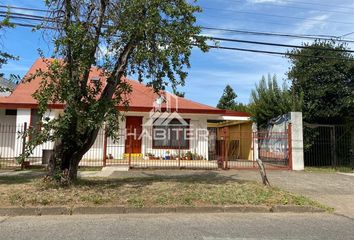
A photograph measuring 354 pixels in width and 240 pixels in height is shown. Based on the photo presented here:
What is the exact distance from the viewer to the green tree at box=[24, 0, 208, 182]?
9945 millimetres

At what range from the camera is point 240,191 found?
10203 mm

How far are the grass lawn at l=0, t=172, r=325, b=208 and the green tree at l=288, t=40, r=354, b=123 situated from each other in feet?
36.6

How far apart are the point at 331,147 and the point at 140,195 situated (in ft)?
46.7

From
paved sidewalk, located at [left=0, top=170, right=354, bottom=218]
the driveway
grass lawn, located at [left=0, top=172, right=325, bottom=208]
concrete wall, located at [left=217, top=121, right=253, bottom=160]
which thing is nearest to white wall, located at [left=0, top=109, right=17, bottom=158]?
paved sidewalk, located at [left=0, top=170, right=354, bottom=218]

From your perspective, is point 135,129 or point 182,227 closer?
point 182,227

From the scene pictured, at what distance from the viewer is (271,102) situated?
22.0 metres

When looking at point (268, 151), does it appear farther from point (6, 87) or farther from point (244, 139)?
point (6, 87)

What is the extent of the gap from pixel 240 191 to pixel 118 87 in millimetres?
4679

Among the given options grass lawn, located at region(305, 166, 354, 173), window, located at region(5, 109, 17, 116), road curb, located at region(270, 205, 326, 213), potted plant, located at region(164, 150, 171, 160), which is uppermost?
window, located at region(5, 109, 17, 116)

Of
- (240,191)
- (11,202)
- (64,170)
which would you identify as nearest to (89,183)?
(64,170)

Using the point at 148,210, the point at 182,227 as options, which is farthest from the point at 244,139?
the point at 182,227

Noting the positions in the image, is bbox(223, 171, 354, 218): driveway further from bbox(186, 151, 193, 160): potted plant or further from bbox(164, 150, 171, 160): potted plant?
bbox(164, 150, 171, 160): potted plant

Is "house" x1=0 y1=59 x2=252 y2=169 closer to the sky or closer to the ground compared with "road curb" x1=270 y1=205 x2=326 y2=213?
closer to the sky

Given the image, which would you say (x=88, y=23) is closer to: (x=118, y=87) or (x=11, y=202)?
(x=118, y=87)
